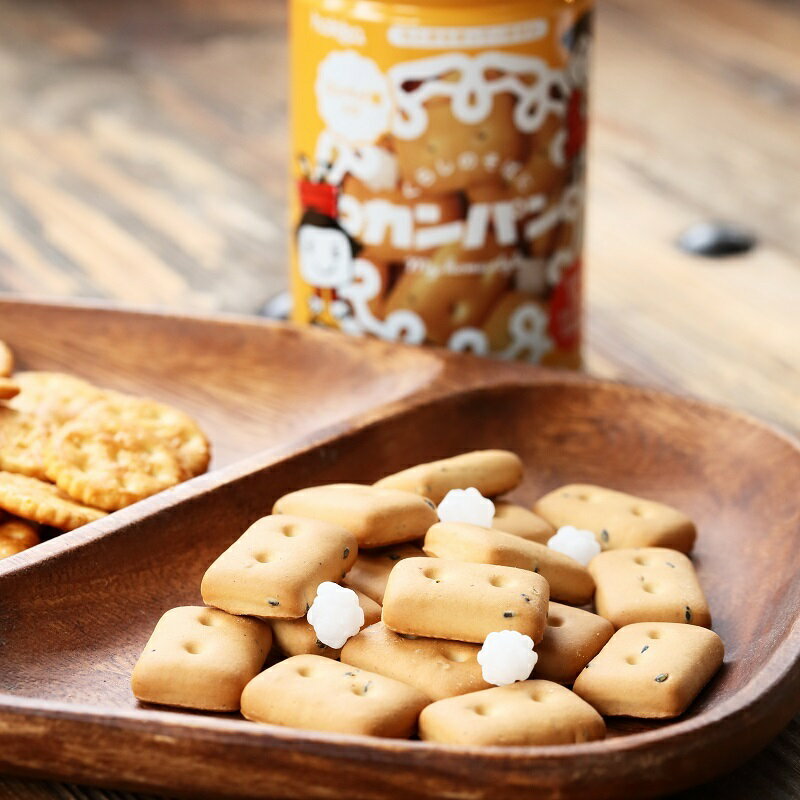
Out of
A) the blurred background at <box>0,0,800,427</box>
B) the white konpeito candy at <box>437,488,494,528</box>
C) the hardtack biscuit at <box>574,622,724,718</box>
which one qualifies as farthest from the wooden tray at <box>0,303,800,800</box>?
the blurred background at <box>0,0,800,427</box>

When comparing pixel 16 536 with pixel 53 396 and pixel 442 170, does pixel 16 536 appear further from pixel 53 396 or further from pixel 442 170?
pixel 442 170

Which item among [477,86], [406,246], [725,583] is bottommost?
[725,583]

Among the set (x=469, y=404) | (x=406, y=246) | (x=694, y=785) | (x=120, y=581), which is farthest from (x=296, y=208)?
(x=694, y=785)

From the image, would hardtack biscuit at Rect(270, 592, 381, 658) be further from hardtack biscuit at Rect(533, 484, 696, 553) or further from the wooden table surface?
the wooden table surface

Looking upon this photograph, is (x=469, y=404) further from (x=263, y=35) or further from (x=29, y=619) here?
(x=263, y=35)


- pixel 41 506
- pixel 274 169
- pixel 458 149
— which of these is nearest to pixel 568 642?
pixel 41 506

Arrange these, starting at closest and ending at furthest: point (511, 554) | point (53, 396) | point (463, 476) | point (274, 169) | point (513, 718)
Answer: point (513, 718)
point (511, 554)
point (463, 476)
point (53, 396)
point (274, 169)

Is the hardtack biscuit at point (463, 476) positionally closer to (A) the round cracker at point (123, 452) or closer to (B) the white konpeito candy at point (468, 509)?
(B) the white konpeito candy at point (468, 509)
